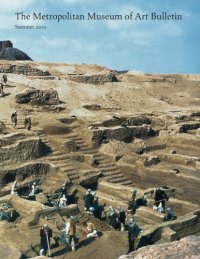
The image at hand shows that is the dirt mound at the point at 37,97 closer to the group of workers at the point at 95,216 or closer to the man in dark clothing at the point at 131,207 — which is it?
the group of workers at the point at 95,216

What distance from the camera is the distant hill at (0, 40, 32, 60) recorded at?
135 feet

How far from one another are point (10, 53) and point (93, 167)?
27.6 metres

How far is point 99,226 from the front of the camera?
490 inches

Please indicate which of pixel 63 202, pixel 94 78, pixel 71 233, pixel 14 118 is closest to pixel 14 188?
pixel 63 202

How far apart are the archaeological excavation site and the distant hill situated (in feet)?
36.0

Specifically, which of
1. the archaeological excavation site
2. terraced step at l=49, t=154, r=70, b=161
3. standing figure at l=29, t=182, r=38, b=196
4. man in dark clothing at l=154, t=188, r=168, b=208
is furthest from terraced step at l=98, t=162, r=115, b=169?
man in dark clothing at l=154, t=188, r=168, b=208

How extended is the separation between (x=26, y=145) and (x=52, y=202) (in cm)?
338

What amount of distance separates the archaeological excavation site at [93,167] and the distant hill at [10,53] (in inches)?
432

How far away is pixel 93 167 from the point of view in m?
17.4

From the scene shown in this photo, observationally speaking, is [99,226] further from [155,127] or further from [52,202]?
[155,127]

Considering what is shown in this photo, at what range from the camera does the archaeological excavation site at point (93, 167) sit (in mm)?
10622

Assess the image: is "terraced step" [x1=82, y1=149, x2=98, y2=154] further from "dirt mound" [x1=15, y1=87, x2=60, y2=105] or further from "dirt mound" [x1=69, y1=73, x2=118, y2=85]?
"dirt mound" [x1=69, y1=73, x2=118, y2=85]

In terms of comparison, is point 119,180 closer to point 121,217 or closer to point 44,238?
point 121,217

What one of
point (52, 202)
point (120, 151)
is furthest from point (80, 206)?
point (120, 151)
